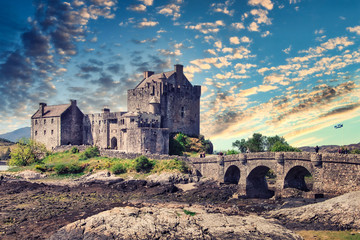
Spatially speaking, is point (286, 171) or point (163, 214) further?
point (286, 171)

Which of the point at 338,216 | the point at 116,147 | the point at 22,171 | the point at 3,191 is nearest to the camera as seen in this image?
the point at 338,216

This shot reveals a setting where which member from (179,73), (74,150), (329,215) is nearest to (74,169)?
(74,150)

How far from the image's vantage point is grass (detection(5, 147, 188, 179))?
2013 inches

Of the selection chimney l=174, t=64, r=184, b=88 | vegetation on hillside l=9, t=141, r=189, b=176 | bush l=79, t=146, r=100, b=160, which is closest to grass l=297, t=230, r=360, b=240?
vegetation on hillside l=9, t=141, r=189, b=176

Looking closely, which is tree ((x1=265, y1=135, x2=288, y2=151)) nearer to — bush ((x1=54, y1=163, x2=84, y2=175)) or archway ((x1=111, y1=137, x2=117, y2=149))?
archway ((x1=111, y1=137, x2=117, y2=149))

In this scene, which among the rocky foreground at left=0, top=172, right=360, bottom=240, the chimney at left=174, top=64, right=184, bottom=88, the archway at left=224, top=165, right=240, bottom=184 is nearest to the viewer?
the rocky foreground at left=0, top=172, right=360, bottom=240

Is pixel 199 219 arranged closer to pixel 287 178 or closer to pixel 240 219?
pixel 240 219

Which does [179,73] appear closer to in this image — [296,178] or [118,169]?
[118,169]

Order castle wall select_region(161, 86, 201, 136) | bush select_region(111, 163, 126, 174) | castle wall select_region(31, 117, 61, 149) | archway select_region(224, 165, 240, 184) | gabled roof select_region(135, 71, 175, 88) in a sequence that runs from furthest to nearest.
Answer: castle wall select_region(31, 117, 61, 149)
gabled roof select_region(135, 71, 175, 88)
castle wall select_region(161, 86, 201, 136)
bush select_region(111, 163, 126, 174)
archway select_region(224, 165, 240, 184)

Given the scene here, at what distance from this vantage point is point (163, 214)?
27.1m

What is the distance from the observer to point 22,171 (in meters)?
61.2

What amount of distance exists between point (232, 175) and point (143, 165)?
13.8 metres

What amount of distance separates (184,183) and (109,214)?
858 inches

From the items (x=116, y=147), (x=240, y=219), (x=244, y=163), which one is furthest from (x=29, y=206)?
(x=116, y=147)
